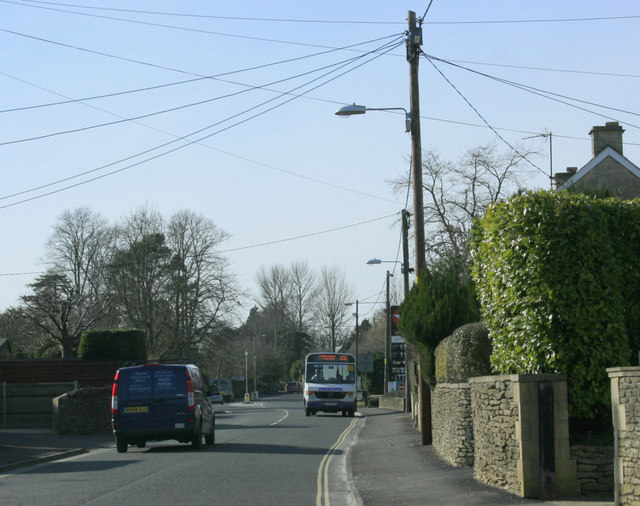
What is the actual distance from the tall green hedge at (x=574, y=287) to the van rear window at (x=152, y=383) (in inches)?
389

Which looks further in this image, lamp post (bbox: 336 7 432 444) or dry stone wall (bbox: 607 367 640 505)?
lamp post (bbox: 336 7 432 444)

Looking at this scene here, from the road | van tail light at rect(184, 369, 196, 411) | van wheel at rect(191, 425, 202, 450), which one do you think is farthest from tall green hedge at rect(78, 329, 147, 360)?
van tail light at rect(184, 369, 196, 411)

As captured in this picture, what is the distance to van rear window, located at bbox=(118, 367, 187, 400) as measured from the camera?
1967cm

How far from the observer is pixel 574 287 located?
36.4 feet

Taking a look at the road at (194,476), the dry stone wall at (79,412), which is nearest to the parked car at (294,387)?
the dry stone wall at (79,412)

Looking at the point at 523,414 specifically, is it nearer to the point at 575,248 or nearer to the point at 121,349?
the point at 575,248

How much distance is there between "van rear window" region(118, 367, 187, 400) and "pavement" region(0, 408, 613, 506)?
2.34 metres

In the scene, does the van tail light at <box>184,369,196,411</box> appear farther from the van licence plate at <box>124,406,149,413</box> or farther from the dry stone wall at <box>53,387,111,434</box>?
the dry stone wall at <box>53,387,111,434</box>

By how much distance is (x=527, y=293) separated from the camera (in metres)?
11.5

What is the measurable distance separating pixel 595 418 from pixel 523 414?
3.57 feet

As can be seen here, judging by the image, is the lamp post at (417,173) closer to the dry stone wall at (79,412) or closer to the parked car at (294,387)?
the dry stone wall at (79,412)

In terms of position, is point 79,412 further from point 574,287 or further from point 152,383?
point 574,287

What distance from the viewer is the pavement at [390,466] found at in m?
11.6

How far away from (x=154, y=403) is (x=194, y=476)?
210 inches
